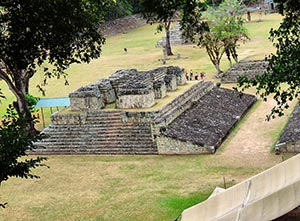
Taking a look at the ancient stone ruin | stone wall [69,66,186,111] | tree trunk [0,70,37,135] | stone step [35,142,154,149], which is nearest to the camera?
the ancient stone ruin

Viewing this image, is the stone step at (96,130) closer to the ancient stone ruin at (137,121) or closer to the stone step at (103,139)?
the ancient stone ruin at (137,121)

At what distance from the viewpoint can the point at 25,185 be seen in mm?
18516

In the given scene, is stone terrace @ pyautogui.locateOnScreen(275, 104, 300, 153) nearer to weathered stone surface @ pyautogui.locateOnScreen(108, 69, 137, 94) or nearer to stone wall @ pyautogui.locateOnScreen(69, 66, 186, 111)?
stone wall @ pyautogui.locateOnScreen(69, 66, 186, 111)

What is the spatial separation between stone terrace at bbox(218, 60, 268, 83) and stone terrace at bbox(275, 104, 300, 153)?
444 inches

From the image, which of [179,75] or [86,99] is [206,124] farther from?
[86,99]

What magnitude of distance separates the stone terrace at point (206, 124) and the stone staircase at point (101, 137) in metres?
0.88

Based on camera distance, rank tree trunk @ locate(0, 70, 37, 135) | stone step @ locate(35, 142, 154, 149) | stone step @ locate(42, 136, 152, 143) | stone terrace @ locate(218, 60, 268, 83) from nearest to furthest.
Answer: stone step @ locate(35, 142, 154, 149) → stone step @ locate(42, 136, 152, 143) → tree trunk @ locate(0, 70, 37, 135) → stone terrace @ locate(218, 60, 268, 83)

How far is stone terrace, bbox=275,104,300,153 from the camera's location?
18.6 m

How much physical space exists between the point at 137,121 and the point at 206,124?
275cm

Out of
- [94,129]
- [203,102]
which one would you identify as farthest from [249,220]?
[203,102]

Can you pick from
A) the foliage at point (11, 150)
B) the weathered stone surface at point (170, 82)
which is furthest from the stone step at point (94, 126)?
the foliage at point (11, 150)

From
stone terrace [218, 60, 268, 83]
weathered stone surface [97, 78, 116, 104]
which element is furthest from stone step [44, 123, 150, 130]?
stone terrace [218, 60, 268, 83]

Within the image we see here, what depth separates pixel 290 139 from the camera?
18.9 metres

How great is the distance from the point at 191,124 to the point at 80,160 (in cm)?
448
